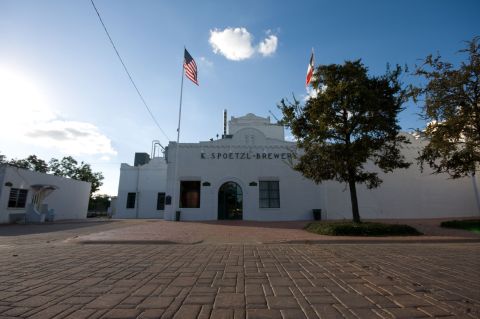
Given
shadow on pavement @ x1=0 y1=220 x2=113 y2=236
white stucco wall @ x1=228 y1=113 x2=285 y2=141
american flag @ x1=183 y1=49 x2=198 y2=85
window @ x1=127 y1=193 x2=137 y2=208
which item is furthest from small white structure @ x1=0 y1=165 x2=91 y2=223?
white stucco wall @ x1=228 y1=113 x2=285 y2=141

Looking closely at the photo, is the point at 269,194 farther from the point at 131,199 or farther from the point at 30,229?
the point at 131,199

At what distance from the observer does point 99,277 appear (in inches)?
151

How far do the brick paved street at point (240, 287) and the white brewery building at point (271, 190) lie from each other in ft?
47.1

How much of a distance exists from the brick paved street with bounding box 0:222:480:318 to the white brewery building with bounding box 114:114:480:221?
1434 cm

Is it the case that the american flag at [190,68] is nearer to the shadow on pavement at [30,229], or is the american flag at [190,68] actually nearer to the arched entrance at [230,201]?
the arched entrance at [230,201]

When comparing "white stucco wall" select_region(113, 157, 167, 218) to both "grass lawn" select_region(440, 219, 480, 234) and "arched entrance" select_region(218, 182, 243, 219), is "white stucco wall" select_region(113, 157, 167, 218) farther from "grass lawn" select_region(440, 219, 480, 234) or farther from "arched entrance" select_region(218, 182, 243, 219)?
"grass lawn" select_region(440, 219, 480, 234)

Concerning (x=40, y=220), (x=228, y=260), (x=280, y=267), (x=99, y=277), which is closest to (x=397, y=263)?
(x=280, y=267)

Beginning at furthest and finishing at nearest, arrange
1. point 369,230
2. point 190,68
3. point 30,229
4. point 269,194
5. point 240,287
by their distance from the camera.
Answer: point 269,194 → point 190,68 → point 30,229 → point 369,230 → point 240,287

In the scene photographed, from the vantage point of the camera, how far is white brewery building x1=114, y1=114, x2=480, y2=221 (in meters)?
19.6

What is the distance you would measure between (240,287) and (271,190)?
16871 mm

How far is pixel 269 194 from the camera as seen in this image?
20.0m

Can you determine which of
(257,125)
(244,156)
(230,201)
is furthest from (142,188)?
(257,125)

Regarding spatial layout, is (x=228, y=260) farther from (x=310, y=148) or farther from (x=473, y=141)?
(x=473, y=141)

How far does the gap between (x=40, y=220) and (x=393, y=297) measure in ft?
73.0
